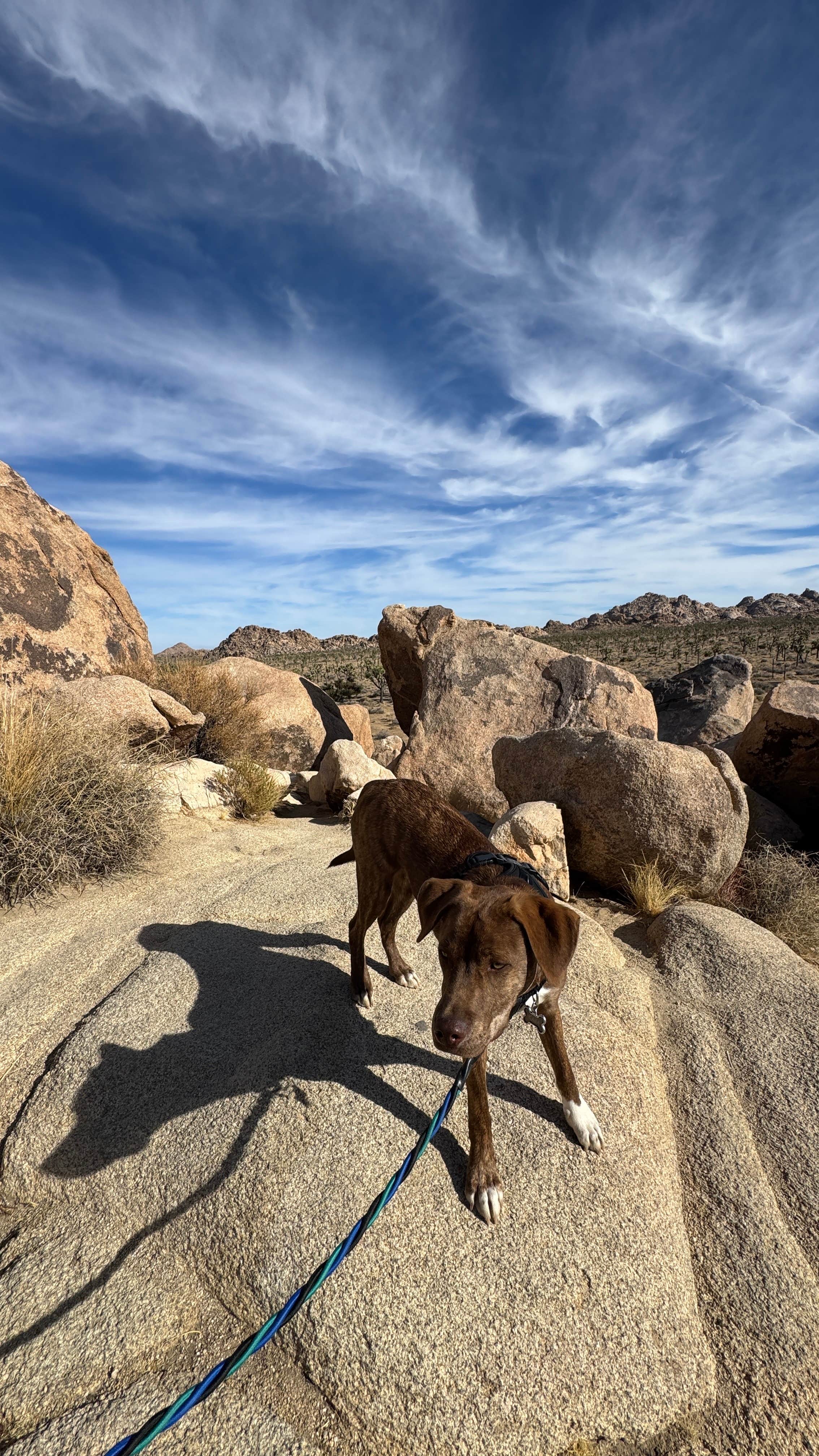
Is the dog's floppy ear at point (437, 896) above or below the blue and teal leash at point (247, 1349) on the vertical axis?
above

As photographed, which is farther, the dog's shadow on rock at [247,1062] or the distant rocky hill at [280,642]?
the distant rocky hill at [280,642]

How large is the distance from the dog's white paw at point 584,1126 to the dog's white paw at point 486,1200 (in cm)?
48

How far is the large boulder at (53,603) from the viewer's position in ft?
26.2

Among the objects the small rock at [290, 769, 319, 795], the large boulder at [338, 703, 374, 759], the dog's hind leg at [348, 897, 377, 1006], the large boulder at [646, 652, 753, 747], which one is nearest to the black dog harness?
the dog's hind leg at [348, 897, 377, 1006]

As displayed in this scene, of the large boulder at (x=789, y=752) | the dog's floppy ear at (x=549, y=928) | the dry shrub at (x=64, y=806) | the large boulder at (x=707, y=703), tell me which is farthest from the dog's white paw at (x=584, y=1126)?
the large boulder at (x=707, y=703)

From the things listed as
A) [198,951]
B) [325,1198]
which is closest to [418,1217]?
[325,1198]

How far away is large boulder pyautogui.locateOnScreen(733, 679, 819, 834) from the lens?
25.6 feet

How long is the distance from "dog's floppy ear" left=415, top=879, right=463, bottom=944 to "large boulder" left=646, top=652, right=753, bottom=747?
908 centimetres

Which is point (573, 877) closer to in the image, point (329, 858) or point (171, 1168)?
point (329, 858)

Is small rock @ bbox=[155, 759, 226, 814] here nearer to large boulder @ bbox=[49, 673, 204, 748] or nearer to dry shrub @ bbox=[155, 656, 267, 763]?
large boulder @ bbox=[49, 673, 204, 748]

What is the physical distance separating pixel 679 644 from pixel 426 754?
4201 centimetres

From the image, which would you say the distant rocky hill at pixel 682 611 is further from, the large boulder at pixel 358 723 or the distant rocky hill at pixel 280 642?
the large boulder at pixel 358 723

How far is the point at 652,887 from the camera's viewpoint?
19.3 feet

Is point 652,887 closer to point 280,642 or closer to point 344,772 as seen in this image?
point 344,772
